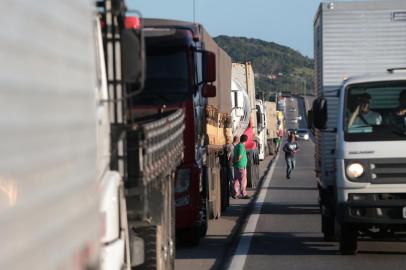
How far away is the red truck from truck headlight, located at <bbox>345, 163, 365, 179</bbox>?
2.60 metres

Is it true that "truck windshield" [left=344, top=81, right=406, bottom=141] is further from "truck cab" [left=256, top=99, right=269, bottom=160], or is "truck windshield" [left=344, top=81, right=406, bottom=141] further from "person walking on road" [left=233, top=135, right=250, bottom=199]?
"truck cab" [left=256, top=99, right=269, bottom=160]

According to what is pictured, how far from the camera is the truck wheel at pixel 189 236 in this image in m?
15.2

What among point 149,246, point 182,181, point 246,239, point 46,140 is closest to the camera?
point 46,140

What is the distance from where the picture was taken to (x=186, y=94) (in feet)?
46.5

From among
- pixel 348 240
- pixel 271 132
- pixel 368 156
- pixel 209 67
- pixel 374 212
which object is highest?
pixel 209 67

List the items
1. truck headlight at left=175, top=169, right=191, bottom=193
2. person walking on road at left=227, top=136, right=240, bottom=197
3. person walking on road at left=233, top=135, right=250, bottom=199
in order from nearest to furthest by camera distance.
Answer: truck headlight at left=175, top=169, right=191, bottom=193, person walking on road at left=227, top=136, right=240, bottom=197, person walking on road at left=233, top=135, right=250, bottom=199

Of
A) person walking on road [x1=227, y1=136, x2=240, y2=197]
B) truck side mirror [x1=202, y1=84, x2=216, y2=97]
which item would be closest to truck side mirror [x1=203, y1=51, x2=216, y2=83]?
truck side mirror [x1=202, y1=84, x2=216, y2=97]

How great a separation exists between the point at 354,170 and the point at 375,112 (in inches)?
32.6

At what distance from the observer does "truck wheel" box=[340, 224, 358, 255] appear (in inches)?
526

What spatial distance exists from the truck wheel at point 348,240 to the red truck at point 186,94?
2435mm

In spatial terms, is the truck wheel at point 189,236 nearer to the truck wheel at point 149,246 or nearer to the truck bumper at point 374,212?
the truck bumper at point 374,212

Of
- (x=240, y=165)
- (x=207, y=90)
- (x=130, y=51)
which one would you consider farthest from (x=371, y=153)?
(x=240, y=165)

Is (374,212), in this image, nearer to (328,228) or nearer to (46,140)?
(328,228)

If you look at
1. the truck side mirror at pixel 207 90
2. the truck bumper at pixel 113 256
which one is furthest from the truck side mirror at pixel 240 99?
the truck bumper at pixel 113 256
